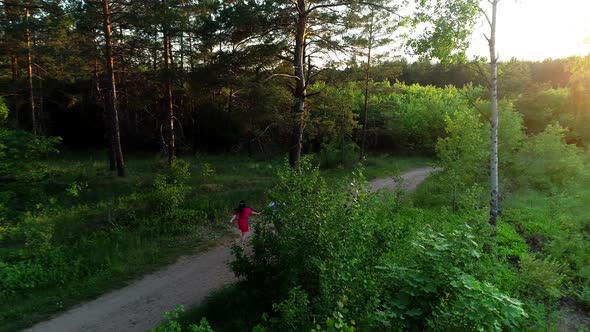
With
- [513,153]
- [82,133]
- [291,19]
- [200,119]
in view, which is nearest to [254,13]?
[291,19]

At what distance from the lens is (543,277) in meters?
7.87

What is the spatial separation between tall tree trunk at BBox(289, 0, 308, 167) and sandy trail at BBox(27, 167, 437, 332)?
5.93 metres

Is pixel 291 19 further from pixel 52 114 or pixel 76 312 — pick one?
pixel 52 114

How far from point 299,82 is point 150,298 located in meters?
10.1

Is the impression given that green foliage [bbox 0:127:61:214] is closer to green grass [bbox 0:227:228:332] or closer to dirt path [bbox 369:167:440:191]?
green grass [bbox 0:227:228:332]

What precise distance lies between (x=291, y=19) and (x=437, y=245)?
39.3 feet

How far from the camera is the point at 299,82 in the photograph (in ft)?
50.8

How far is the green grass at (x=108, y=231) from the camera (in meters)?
8.02

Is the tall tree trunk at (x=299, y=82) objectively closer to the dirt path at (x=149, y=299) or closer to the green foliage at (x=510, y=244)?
the dirt path at (x=149, y=299)

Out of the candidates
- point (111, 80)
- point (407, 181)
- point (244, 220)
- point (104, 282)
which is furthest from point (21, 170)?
point (407, 181)

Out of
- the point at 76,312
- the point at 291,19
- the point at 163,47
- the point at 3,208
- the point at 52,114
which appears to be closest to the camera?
the point at 76,312

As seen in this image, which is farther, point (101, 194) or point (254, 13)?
point (101, 194)

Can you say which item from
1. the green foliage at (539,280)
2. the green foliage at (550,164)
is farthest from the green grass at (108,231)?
the green foliage at (550,164)

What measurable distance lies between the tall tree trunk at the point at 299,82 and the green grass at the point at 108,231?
107 inches
